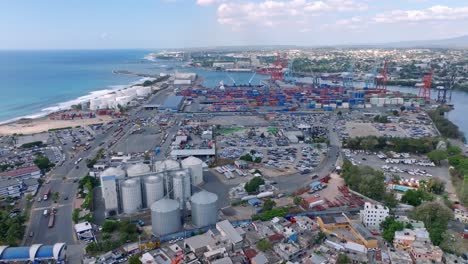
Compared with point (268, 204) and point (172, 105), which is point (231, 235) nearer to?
point (268, 204)

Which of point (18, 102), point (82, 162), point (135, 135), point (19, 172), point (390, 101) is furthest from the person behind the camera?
point (18, 102)

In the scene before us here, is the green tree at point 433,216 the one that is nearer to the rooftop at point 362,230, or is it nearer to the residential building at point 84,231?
the rooftop at point 362,230

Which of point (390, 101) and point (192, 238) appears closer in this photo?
point (192, 238)

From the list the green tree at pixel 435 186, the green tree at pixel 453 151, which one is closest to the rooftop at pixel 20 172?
the green tree at pixel 435 186

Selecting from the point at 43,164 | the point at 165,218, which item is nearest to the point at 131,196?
the point at 165,218

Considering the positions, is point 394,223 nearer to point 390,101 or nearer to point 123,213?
point 123,213

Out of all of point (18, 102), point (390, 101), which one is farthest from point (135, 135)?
point (390, 101)
